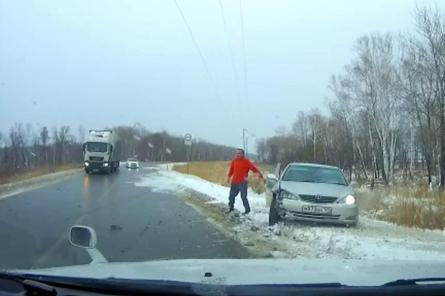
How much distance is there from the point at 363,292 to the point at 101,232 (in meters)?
10.9

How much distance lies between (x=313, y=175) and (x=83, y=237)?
1184cm

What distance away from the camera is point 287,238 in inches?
508

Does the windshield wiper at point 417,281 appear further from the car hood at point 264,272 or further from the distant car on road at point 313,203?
the distant car on road at point 313,203

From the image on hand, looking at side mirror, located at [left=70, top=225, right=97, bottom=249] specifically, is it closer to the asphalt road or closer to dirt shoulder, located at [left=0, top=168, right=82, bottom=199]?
the asphalt road

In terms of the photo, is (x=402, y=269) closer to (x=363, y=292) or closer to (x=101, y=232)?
(x=363, y=292)

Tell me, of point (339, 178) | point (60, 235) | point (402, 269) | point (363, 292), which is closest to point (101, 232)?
point (60, 235)

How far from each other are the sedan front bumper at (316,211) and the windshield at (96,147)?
40.4m

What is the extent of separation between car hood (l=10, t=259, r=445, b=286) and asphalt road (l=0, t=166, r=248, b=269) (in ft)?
17.1

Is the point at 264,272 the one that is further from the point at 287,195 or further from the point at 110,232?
the point at 287,195

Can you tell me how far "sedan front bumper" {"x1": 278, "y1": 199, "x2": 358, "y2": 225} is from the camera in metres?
14.6

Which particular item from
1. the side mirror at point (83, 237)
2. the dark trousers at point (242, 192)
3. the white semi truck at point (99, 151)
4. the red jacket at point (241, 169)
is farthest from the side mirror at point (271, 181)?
the white semi truck at point (99, 151)

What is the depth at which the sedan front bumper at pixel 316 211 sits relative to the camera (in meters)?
14.6

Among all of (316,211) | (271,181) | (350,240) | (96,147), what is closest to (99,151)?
(96,147)

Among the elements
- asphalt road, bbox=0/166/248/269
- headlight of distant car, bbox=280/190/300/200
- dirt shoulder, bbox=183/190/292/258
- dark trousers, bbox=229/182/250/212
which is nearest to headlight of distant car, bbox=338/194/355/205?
headlight of distant car, bbox=280/190/300/200
